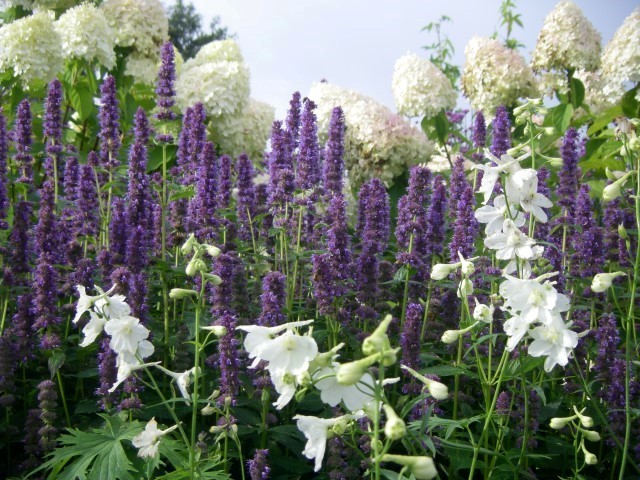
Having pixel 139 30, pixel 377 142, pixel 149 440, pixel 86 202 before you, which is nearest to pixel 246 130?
pixel 377 142

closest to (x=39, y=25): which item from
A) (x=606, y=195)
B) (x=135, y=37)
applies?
(x=135, y=37)

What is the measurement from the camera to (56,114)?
522 cm

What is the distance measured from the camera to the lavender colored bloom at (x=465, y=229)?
4.14 meters

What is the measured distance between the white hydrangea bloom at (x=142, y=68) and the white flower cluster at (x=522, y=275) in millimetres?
5354

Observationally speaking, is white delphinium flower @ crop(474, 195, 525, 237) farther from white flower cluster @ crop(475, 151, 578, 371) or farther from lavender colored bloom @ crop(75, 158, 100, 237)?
lavender colored bloom @ crop(75, 158, 100, 237)

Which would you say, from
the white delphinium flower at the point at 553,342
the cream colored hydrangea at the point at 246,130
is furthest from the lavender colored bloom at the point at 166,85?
the white delphinium flower at the point at 553,342

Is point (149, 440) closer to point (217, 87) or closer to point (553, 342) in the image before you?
point (553, 342)

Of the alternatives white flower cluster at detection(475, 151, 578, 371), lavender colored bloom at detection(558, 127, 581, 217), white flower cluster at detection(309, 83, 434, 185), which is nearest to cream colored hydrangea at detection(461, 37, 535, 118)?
white flower cluster at detection(309, 83, 434, 185)

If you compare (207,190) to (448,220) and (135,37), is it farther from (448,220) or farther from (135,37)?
(135,37)

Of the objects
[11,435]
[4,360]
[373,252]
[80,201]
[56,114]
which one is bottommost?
[11,435]

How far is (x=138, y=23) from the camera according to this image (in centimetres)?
748

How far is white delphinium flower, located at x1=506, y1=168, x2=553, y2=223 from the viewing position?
8.73 feet

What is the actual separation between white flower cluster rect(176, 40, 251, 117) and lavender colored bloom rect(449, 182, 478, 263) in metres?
3.01

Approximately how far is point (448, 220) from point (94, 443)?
10.3ft
